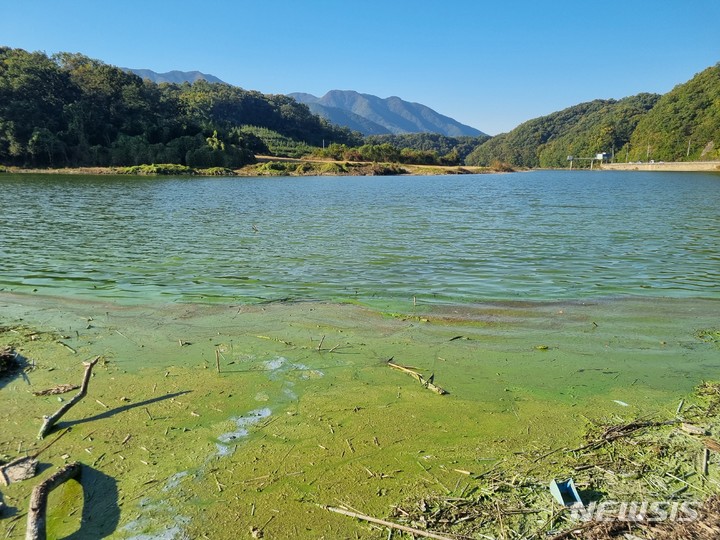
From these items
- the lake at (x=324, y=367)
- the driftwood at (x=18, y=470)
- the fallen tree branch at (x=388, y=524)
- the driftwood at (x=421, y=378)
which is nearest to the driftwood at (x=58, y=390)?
the lake at (x=324, y=367)

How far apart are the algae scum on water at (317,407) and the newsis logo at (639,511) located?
282mm

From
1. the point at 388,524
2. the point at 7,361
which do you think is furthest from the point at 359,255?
the point at 388,524

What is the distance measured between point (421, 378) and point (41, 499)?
4631 millimetres

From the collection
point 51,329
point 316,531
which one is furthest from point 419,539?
point 51,329

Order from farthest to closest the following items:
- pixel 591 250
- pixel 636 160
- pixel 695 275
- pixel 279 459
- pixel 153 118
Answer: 1. pixel 636 160
2. pixel 153 118
3. pixel 591 250
4. pixel 695 275
5. pixel 279 459

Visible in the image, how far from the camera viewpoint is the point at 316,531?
3.80 metres

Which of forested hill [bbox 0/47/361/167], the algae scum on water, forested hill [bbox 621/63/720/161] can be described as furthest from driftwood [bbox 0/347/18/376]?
forested hill [bbox 621/63/720/161]

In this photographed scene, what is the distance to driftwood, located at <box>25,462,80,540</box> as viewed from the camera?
3.59 metres

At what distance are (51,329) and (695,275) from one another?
16399mm

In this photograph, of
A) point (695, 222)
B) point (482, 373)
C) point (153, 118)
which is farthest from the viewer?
point (153, 118)

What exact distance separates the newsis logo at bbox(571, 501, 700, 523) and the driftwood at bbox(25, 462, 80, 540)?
13.9 ft

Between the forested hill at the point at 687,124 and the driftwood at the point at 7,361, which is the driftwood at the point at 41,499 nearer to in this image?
the driftwood at the point at 7,361

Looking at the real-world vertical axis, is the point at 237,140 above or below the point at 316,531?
above

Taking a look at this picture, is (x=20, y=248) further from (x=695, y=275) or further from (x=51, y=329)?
(x=695, y=275)
